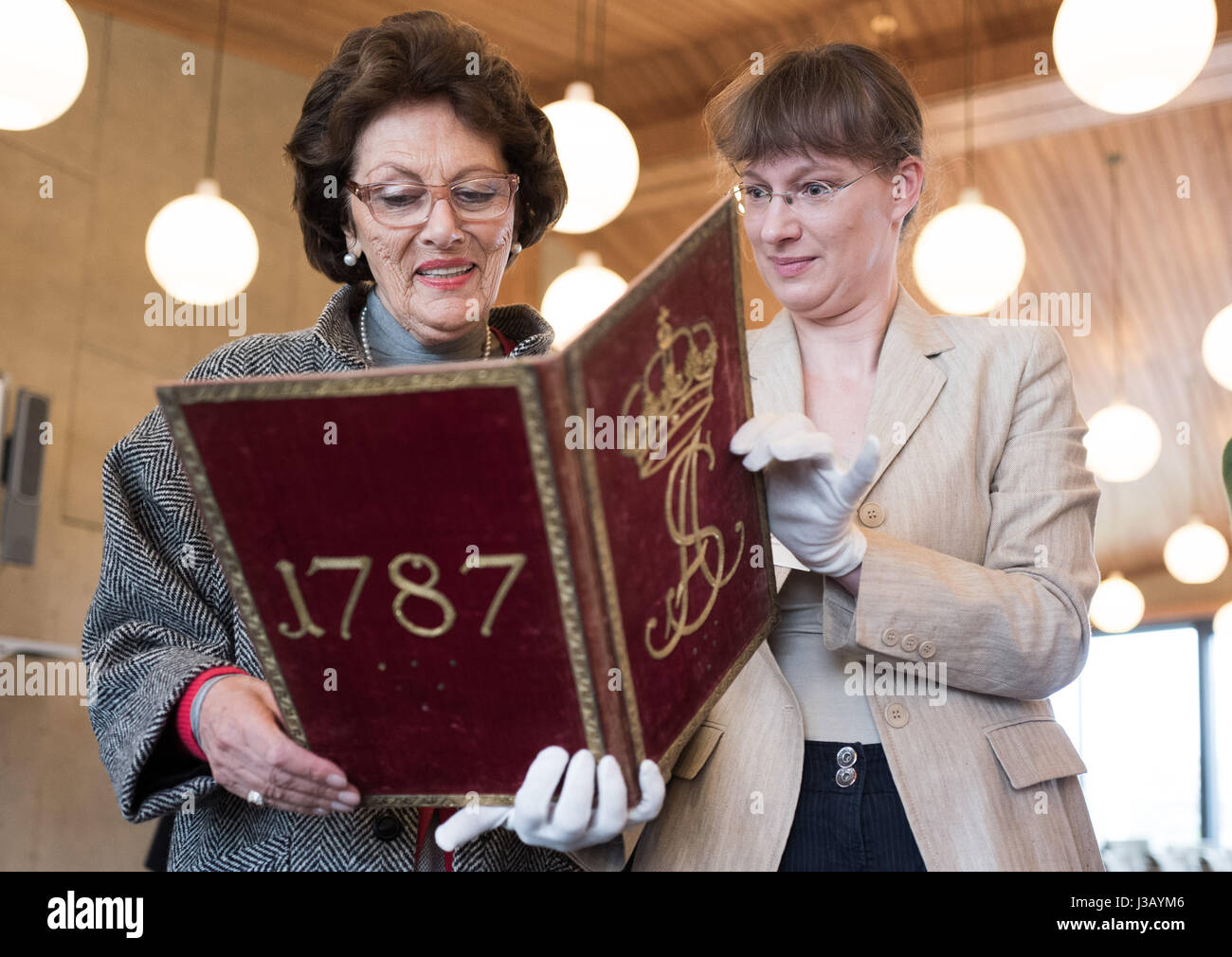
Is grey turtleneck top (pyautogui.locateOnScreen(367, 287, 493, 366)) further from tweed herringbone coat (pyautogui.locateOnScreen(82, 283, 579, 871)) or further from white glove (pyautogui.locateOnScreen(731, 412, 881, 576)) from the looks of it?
white glove (pyautogui.locateOnScreen(731, 412, 881, 576))

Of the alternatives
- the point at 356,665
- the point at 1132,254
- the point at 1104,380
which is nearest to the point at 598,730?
the point at 356,665

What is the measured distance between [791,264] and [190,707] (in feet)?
2.85

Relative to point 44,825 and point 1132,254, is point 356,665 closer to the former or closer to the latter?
point 44,825

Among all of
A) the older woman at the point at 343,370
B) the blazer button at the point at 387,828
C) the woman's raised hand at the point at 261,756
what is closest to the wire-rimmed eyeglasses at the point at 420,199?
the older woman at the point at 343,370

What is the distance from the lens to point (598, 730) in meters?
1.11

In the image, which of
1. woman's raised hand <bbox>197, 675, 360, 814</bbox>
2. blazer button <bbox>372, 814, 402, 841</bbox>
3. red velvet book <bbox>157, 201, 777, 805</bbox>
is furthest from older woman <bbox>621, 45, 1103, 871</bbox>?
woman's raised hand <bbox>197, 675, 360, 814</bbox>

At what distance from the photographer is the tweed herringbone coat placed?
55.8 inches

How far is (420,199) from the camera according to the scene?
5.35ft

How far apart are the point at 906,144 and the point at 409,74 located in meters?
0.63

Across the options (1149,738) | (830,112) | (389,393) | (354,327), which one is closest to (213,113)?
(354,327)

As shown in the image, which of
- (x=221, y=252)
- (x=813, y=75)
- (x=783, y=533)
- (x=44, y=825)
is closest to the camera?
(x=783, y=533)

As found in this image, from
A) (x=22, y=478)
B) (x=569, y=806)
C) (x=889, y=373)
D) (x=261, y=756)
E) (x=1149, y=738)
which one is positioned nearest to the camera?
(x=569, y=806)

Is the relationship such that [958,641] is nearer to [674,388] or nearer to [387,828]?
[674,388]
